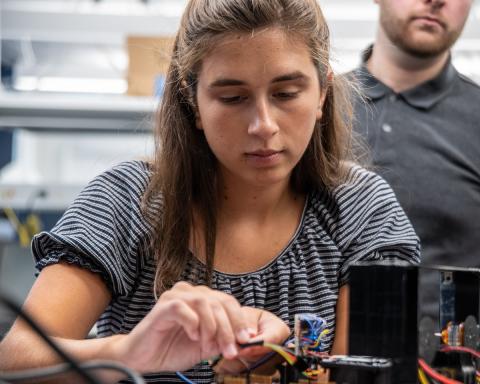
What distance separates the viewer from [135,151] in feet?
12.4

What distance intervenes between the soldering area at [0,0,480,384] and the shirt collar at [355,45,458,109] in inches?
11.7

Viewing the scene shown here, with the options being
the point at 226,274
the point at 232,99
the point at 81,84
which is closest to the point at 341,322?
the point at 226,274

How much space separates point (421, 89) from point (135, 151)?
1940 millimetres

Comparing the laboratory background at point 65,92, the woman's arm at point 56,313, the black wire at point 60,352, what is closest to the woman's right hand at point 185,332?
the woman's arm at point 56,313

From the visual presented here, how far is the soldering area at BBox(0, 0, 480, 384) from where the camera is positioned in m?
0.83

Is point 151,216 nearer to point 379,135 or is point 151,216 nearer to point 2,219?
point 379,135

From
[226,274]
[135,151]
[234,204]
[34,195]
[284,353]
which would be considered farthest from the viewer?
[135,151]

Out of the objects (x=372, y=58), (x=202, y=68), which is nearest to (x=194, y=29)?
(x=202, y=68)

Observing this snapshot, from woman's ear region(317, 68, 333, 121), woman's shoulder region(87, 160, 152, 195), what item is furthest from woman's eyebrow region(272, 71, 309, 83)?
woman's shoulder region(87, 160, 152, 195)

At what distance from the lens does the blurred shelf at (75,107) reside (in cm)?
310

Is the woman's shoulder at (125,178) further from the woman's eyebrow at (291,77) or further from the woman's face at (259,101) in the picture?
the woman's eyebrow at (291,77)

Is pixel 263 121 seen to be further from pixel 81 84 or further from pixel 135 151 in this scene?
pixel 81 84

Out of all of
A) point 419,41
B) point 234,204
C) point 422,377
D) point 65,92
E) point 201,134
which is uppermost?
point 65,92

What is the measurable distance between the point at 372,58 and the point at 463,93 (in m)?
0.28
